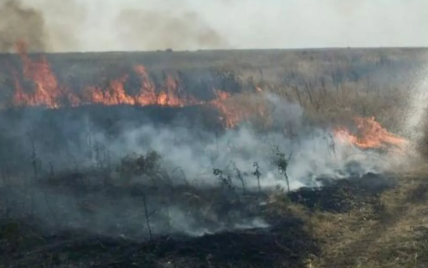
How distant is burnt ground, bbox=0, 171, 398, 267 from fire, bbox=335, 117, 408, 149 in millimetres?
5936

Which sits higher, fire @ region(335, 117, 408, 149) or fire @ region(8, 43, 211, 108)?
fire @ region(8, 43, 211, 108)

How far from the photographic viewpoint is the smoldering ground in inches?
543

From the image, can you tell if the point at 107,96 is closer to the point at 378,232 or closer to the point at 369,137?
the point at 369,137

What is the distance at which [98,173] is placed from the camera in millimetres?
17000

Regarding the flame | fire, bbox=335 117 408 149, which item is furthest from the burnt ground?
the flame

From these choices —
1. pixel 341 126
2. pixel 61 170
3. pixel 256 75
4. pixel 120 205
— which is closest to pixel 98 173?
pixel 61 170

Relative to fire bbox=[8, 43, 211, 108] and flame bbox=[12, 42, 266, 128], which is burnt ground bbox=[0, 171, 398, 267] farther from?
fire bbox=[8, 43, 211, 108]

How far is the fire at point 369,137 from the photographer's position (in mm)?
19953

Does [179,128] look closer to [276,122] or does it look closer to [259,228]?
[276,122]

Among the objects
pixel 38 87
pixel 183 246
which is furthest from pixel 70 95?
pixel 183 246

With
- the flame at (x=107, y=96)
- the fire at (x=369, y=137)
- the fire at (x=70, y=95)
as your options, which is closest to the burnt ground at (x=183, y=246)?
the fire at (x=369, y=137)

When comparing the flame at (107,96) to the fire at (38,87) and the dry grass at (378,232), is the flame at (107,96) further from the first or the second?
the dry grass at (378,232)

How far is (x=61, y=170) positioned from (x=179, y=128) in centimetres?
500

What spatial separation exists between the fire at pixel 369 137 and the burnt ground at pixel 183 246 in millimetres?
5936
